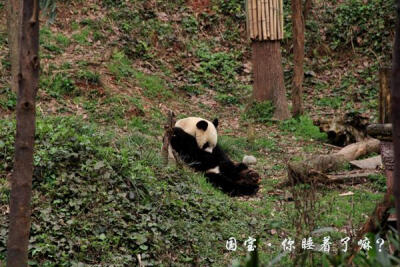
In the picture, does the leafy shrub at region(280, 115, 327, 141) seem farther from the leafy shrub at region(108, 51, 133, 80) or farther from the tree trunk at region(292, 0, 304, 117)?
the leafy shrub at region(108, 51, 133, 80)

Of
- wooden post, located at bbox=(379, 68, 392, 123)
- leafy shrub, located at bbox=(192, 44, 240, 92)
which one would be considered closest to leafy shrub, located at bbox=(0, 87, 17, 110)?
leafy shrub, located at bbox=(192, 44, 240, 92)

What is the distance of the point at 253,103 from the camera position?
495 inches

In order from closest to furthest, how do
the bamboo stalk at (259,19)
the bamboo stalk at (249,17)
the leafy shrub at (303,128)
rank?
the leafy shrub at (303,128), the bamboo stalk at (259,19), the bamboo stalk at (249,17)

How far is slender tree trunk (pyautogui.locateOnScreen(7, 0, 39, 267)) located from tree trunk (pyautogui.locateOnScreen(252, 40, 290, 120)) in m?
9.06

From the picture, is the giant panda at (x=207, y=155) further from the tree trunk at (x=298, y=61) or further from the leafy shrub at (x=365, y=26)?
the leafy shrub at (x=365, y=26)

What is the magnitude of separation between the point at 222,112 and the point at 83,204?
7.28 m

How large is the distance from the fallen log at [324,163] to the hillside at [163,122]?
290 millimetres

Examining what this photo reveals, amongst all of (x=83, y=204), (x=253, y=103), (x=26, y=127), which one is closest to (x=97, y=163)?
(x=83, y=204)

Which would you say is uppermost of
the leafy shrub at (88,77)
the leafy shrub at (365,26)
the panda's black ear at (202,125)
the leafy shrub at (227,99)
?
the leafy shrub at (365,26)

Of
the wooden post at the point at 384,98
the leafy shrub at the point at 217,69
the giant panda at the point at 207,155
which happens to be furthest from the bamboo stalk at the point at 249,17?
the wooden post at the point at 384,98

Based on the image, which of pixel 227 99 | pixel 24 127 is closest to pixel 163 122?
pixel 227 99

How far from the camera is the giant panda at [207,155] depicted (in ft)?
27.2

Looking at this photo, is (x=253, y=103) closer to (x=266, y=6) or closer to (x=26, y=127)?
(x=266, y=6)

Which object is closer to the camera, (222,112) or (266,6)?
(266,6)
